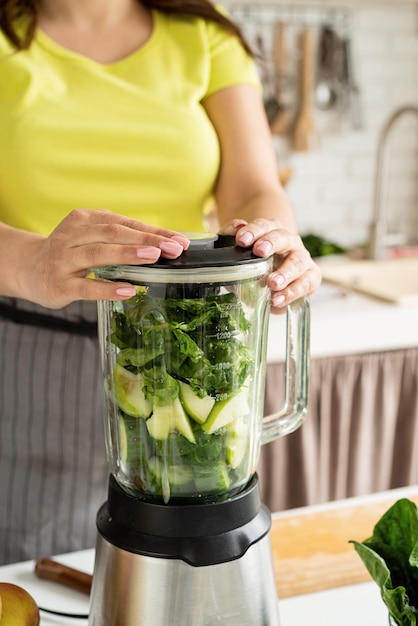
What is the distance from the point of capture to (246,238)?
0.67m

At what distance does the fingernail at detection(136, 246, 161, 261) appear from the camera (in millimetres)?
608

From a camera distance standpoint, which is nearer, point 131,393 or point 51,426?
point 131,393

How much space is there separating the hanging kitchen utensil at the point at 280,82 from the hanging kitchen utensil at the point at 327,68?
13cm

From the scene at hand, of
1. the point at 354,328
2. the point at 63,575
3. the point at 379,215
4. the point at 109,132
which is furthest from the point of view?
the point at 379,215

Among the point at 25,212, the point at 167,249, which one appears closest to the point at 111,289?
the point at 167,249

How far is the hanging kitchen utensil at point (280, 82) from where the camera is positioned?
3.04 m

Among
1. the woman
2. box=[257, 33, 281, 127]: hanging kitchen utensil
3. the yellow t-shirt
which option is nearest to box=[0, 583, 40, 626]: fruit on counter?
the woman

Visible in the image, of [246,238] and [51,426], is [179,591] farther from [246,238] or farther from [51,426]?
[51,426]

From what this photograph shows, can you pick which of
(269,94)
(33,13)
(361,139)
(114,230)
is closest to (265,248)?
(114,230)

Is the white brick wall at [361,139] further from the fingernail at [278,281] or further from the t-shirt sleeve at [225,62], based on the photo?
the fingernail at [278,281]

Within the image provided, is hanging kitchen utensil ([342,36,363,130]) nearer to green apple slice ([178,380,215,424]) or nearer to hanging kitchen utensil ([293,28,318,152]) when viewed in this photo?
hanging kitchen utensil ([293,28,318,152])

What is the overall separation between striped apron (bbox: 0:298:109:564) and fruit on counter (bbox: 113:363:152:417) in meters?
0.45

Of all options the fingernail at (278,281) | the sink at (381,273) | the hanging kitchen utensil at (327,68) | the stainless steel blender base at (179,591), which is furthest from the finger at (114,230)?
the hanging kitchen utensil at (327,68)

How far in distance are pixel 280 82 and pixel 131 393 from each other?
258 centimetres
